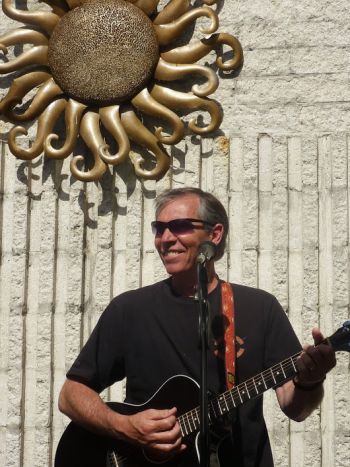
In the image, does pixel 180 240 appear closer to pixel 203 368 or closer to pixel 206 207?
pixel 206 207

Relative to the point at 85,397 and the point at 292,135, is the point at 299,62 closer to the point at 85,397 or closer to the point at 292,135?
the point at 292,135

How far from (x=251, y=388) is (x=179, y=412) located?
0.33 meters

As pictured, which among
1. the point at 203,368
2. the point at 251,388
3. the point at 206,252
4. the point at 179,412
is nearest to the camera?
the point at 203,368

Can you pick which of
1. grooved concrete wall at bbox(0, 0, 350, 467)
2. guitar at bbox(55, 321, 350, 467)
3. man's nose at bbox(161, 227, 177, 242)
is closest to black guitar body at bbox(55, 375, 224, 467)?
guitar at bbox(55, 321, 350, 467)

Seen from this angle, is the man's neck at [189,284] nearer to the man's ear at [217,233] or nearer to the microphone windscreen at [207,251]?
the man's ear at [217,233]

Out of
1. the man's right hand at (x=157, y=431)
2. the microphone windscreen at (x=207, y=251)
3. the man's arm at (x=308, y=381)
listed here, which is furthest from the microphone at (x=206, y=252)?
the man's right hand at (x=157, y=431)

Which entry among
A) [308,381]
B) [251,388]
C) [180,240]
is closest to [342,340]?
[308,381]

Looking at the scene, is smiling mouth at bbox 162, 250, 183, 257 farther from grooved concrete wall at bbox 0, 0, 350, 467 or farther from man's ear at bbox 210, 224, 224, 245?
grooved concrete wall at bbox 0, 0, 350, 467

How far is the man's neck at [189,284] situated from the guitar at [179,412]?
1.25 feet

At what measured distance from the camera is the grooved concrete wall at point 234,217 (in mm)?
5711

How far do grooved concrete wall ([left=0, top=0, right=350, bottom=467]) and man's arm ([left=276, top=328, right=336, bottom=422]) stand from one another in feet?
3.60

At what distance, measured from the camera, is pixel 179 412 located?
4.60 meters

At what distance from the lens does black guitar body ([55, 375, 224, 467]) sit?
4.55 meters

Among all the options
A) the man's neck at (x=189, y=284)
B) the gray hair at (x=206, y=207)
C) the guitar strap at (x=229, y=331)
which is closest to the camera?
the guitar strap at (x=229, y=331)
